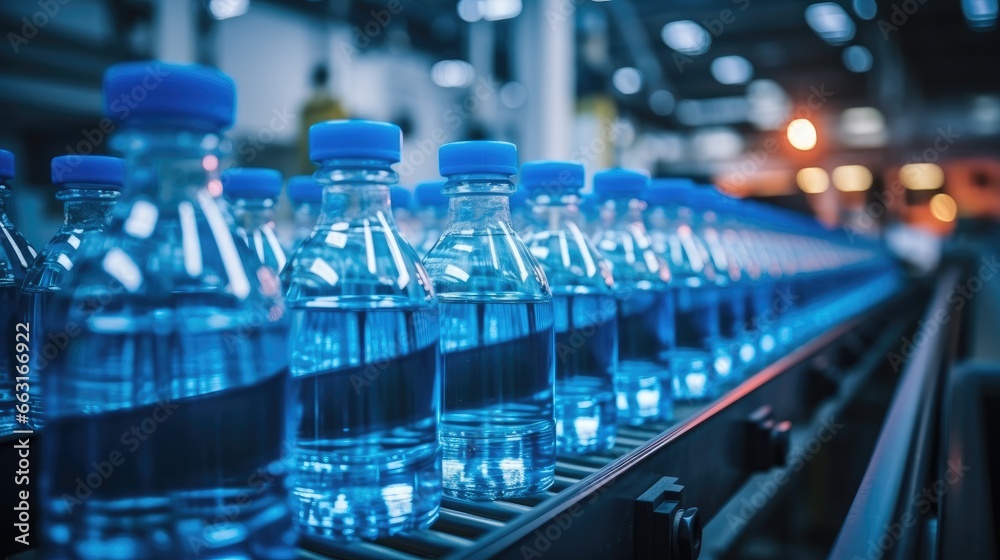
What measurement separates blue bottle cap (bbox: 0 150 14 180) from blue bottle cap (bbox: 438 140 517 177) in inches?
18.2

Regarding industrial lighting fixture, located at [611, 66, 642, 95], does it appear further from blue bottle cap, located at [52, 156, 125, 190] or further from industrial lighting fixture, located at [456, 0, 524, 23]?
blue bottle cap, located at [52, 156, 125, 190]

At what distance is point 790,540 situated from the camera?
2205mm

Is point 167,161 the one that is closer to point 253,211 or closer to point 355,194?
point 355,194

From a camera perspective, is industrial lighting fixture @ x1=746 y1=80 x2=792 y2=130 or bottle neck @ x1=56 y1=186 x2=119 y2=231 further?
industrial lighting fixture @ x1=746 y1=80 x2=792 y2=130

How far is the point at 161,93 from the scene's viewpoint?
0.44m

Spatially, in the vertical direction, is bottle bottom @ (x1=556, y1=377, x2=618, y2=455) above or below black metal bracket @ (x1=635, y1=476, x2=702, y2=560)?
above

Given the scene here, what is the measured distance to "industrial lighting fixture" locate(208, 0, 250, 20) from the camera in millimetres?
3949

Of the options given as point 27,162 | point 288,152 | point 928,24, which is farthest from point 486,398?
point 928,24

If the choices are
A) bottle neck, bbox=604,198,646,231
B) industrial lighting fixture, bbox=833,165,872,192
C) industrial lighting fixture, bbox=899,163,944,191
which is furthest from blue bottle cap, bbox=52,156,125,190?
industrial lighting fixture, bbox=899,163,944,191

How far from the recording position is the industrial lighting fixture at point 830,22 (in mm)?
6943

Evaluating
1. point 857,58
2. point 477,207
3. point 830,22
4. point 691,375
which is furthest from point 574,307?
point 857,58

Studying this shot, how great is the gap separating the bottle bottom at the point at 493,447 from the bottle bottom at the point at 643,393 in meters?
0.24

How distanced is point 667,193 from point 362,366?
2.46 ft

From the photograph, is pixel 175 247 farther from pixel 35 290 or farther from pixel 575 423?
pixel 575 423
